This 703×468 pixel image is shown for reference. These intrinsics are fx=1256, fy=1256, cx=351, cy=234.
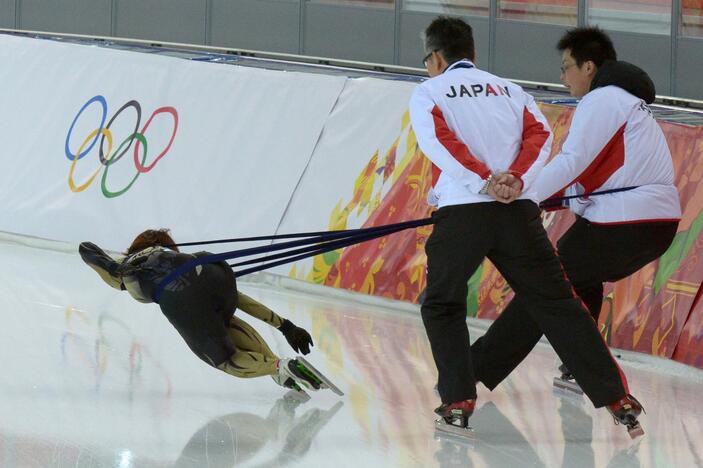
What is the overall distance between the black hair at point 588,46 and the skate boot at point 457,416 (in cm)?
140

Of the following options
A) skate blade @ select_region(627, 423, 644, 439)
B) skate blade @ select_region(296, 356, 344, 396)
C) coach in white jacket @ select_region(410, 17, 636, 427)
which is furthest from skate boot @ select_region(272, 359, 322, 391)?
skate blade @ select_region(627, 423, 644, 439)

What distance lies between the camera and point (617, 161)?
14.4 feet

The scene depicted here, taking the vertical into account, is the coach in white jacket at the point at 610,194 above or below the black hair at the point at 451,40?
below

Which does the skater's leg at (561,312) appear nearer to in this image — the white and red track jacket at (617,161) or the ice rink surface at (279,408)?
the ice rink surface at (279,408)

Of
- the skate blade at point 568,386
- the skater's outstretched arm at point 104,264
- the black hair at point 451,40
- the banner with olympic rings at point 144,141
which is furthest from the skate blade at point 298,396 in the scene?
the banner with olympic rings at point 144,141

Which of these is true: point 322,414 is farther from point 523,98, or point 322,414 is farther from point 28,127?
point 28,127

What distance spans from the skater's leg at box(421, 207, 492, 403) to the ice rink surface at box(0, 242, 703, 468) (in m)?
0.19

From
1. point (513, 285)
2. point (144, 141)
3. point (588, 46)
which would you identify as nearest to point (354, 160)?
point (144, 141)

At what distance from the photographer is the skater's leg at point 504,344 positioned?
14.4ft

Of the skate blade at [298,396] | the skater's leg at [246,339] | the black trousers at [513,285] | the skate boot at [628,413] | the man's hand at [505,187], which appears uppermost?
the man's hand at [505,187]

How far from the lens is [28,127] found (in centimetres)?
818

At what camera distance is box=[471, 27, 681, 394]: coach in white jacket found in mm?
4328

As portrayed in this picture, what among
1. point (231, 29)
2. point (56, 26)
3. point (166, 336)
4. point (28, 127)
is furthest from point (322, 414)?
point (56, 26)

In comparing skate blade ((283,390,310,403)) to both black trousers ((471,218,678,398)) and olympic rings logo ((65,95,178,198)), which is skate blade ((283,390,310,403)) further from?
olympic rings logo ((65,95,178,198))
